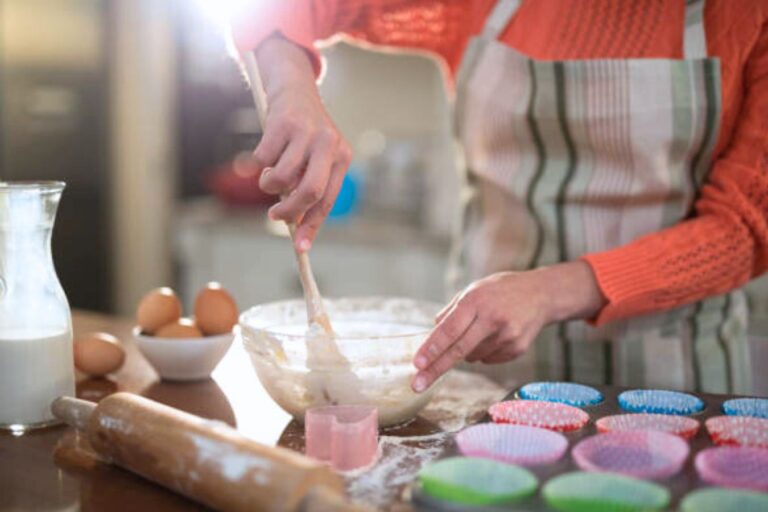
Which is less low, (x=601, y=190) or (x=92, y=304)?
(x=601, y=190)

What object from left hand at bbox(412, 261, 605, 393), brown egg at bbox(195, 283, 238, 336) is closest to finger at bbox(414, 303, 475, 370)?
left hand at bbox(412, 261, 605, 393)

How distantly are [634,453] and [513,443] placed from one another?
96 millimetres

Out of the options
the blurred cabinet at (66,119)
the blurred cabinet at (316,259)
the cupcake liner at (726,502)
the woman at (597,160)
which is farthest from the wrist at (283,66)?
the blurred cabinet at (66,119)

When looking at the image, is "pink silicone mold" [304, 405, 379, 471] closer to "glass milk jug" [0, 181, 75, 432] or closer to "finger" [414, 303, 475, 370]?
"finger" [414, 303, 475, 370]

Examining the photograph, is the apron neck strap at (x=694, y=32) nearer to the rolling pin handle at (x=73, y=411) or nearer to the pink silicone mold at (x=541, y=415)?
the pink silicone mold at (x=541, y=415)

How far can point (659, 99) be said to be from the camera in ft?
3.99

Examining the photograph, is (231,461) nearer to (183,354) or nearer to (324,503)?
(324,503)

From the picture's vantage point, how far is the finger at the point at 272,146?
3.15ft

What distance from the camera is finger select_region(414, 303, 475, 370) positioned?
915mm

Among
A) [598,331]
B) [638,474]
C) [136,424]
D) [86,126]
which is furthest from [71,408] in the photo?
[86,126]

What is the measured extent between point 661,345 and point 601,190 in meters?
0.24

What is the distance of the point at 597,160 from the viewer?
1.28 meters

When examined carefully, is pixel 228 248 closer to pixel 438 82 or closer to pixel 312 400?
pixel 438 82

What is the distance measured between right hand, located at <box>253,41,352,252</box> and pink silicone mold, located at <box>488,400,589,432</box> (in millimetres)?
266
